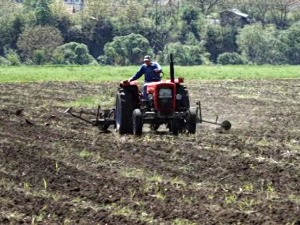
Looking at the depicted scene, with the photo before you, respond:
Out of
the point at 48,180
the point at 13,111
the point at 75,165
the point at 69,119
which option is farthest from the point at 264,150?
the point at 13,111

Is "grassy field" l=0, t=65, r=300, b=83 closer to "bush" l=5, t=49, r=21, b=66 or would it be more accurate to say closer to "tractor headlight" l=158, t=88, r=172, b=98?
"bush" l=5, t=49, r=21, b=66

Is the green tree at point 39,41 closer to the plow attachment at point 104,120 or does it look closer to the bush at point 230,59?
the bush at point 230,59

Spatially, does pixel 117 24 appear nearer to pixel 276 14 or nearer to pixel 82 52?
pixel 82 52

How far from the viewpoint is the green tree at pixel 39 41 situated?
74312 mm

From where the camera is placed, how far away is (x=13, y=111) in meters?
22.1

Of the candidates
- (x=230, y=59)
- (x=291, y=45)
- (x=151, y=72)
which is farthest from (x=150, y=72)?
(x=291, y=45)

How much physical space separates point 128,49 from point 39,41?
23.4ft

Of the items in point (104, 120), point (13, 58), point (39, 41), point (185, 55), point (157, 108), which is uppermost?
point (157, 108)

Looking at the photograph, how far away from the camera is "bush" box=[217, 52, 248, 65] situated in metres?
81.2

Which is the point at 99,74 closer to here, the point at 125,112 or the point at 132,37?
the point at 132,37

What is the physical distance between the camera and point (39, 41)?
75938 millimetres

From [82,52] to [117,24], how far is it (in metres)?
12.9

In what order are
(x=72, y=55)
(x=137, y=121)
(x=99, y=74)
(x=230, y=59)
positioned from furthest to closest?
(x=230, y=59)
(x=72, y=55)
(x=99, y=74)
(x=137, y=121)

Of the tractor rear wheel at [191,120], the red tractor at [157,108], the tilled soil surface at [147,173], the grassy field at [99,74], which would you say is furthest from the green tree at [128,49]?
the tractor rear wheel at [191,120]
